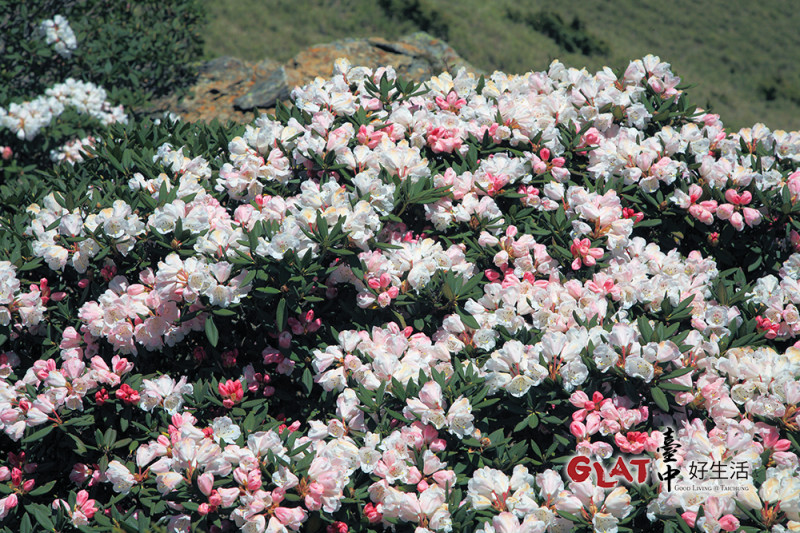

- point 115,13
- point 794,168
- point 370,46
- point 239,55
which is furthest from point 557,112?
point 239,55

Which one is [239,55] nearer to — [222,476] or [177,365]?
[177,365]

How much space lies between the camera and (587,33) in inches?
576

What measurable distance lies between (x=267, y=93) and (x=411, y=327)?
4797mm

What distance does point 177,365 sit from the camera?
295 cm

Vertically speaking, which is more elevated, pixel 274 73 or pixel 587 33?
pixel 587 33

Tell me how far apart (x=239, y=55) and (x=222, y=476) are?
1070cm

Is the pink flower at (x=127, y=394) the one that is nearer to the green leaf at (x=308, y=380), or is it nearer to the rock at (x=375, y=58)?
the green leaf at (x=308, y=380)

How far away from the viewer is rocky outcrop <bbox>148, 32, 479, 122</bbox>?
6875mm

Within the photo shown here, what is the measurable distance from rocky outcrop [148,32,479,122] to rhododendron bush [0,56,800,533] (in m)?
3.44

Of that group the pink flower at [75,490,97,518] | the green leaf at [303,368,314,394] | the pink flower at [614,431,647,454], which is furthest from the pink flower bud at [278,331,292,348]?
the pink flower at [614,431,647,454]

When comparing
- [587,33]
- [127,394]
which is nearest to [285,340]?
[127,394]

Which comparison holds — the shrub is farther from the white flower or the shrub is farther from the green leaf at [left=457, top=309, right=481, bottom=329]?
the green leaf at [left=457, top=309, right=481, bottom=329]

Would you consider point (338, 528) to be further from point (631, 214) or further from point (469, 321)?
point (631, 214)

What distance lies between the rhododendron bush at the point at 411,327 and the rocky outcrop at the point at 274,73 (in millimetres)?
3445
